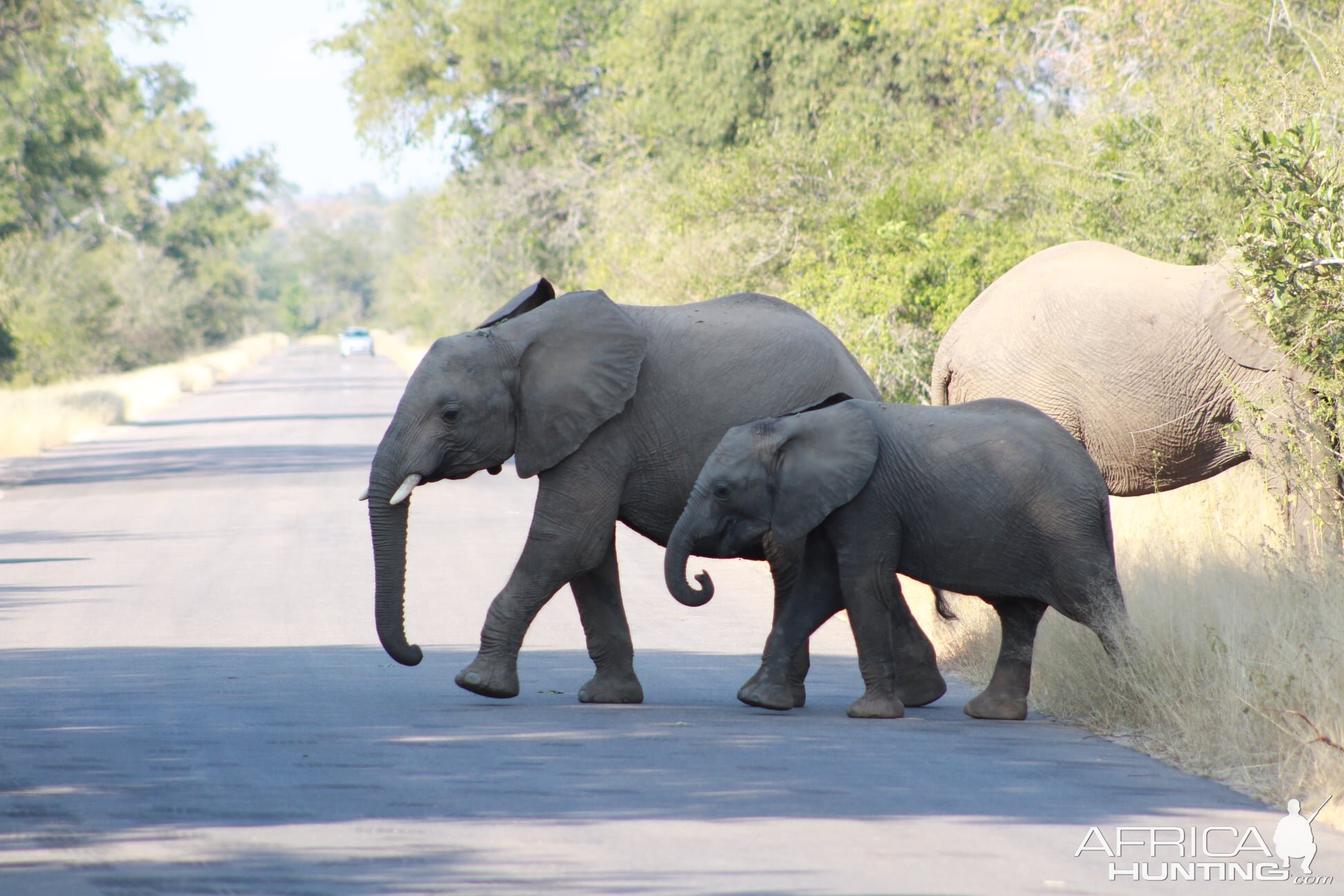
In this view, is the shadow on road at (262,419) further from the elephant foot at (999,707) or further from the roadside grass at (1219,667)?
the elephant foot at (999,707)

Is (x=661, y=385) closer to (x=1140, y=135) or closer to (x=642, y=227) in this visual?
(x=1140, y=135)

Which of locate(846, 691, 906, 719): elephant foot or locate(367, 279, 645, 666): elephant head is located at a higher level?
locate(367, 279, 645, 666): elephant head

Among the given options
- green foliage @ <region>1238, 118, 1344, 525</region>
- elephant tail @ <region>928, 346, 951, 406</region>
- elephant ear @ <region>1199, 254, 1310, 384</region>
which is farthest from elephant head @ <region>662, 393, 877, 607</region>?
elephant tail @ <region>928, 346, 951, 406</region>

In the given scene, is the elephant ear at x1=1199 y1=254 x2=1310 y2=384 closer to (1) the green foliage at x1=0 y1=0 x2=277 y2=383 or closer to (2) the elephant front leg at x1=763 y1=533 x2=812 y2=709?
(2) the elephant front leg at x1=763 y1=533 x2=812 y2=709

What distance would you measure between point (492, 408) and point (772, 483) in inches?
59.4

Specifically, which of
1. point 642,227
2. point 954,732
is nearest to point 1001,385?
point 954,732

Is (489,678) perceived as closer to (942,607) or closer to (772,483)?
(772,483)

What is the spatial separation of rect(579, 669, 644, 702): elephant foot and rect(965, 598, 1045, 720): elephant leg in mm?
1676

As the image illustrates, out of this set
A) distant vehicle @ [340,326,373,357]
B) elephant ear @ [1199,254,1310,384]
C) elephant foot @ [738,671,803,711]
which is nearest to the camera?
elephant foot @ [738,671,803,711]

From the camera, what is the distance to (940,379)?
1303 centimetres

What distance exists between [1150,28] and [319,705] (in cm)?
1577

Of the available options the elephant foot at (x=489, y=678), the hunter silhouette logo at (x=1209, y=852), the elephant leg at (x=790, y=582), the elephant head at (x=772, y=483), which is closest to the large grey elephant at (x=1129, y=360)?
the elephant leg at (x=790, y=582)

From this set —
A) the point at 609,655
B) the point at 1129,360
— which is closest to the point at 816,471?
the point at 609,655

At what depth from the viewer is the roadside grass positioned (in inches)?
284
